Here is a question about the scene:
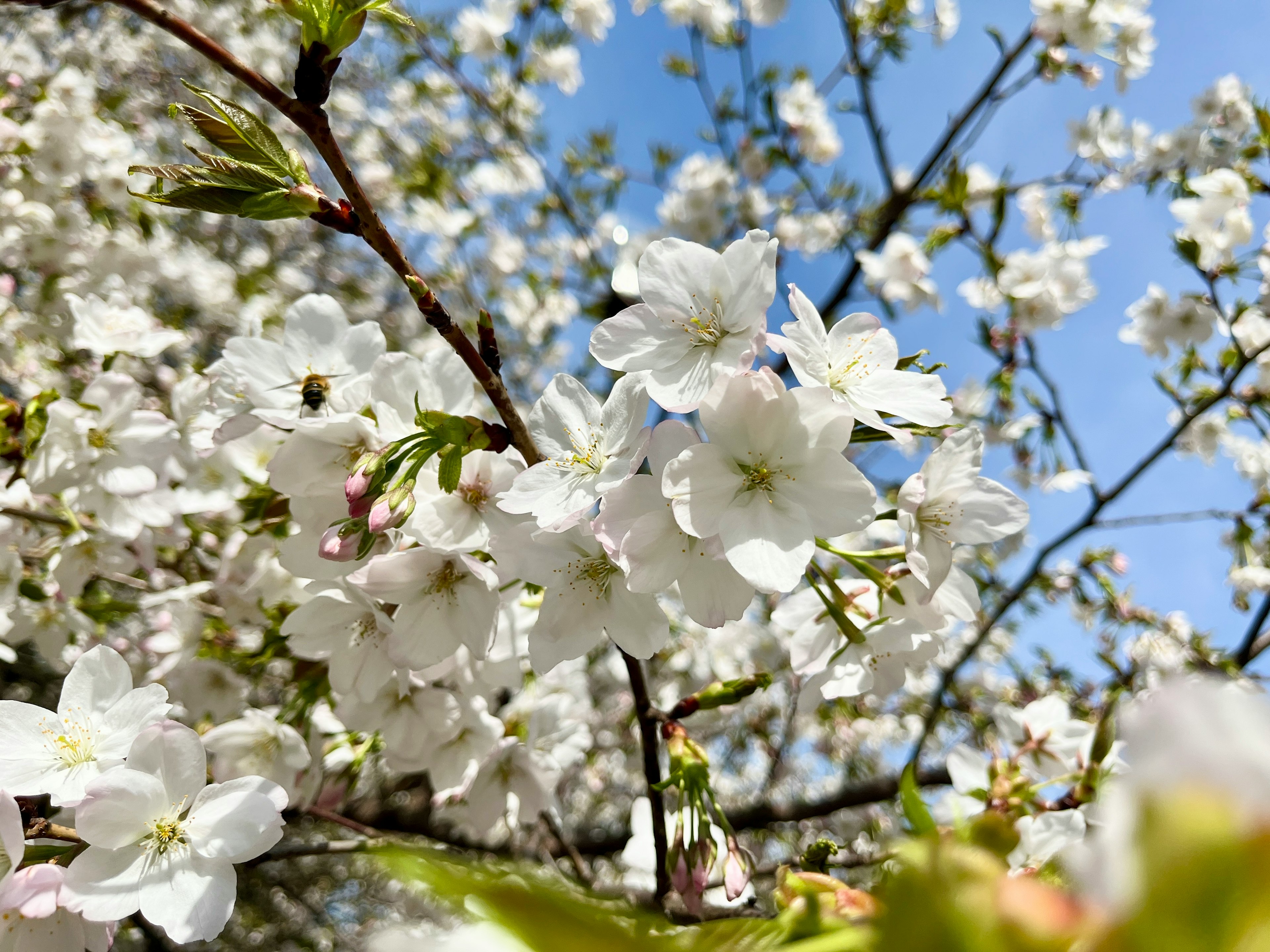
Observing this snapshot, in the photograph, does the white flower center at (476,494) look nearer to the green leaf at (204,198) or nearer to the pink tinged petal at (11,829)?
the green leaf at (204,198)

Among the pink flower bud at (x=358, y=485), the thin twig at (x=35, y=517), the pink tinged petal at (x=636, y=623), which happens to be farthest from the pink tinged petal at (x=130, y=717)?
the thin twig at (x=35, y=517)

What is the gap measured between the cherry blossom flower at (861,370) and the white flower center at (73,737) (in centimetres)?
109

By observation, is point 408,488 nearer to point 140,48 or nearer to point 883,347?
point 883,347

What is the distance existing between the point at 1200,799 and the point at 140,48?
7.30 meters

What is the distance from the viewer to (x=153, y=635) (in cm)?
186

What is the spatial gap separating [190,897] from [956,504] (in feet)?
3.85

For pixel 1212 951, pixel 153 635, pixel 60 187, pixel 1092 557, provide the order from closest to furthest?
pixel 1212 951 < pixel 153 635 < pixel 60 187 < pixel 1092 557

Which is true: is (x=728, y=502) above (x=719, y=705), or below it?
above

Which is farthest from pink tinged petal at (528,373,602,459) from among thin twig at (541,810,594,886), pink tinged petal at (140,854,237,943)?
thin twig at (541,810,594,886)

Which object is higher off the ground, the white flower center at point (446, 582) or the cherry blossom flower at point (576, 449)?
the cherry blossom flower at point (576, 449)

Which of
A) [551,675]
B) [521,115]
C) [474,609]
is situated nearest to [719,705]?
[474,609]

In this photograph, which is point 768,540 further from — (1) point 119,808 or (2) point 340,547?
(1) point 119,808

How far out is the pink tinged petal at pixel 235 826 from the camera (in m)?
0.89

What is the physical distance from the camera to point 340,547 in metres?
0.99
